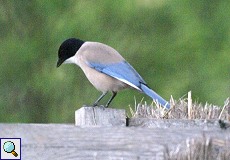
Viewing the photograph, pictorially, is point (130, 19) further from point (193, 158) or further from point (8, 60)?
point (193, 158)

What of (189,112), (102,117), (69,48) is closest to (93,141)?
(102,117)

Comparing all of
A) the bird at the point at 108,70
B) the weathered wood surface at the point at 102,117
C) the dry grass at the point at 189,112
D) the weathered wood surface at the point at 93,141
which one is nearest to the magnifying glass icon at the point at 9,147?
the weathered wood surface at the point at 93,141

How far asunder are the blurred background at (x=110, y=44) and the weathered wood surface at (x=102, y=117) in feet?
14.7

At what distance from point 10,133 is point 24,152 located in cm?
8

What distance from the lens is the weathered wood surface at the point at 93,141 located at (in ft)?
9.27

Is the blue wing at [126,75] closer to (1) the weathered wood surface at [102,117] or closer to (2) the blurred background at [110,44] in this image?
(2) the blurred background at [110,44]

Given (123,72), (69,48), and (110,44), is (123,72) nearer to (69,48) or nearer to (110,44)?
(69,48)

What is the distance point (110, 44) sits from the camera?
791cm

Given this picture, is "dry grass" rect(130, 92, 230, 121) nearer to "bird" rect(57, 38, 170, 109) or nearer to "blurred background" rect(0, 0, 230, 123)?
"bird" rect(57, 38, 170, 109)

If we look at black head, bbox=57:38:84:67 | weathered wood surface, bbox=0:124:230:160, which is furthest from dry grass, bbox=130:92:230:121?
black head, bbox=57:38:84:67

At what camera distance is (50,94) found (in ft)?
25.5

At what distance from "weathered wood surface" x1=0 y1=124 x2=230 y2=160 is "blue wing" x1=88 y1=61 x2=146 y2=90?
106 inches

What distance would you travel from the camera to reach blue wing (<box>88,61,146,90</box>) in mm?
5625

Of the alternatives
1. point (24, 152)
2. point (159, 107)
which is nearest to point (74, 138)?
point (24, 152)
